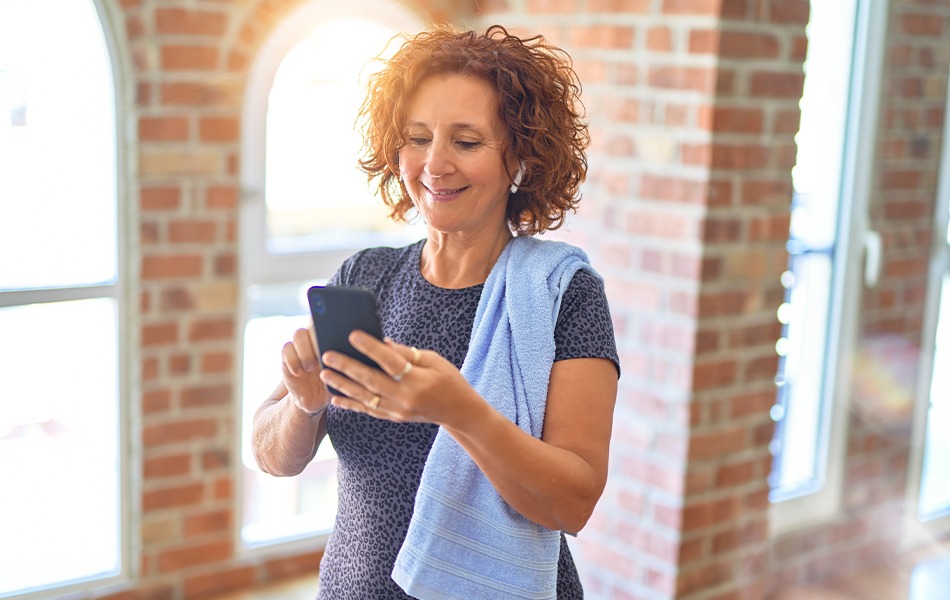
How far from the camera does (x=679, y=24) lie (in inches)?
76.1

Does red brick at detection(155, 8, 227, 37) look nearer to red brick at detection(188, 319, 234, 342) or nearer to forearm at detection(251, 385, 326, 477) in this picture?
red brick at detection(188, 319, 234, 342)

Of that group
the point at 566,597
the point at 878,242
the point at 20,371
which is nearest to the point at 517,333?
the point at 566,597

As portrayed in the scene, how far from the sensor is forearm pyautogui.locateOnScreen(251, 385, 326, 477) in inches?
46.8

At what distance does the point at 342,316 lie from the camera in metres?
0.99

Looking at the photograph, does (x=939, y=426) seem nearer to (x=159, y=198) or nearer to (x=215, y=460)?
(x=215, y=460)

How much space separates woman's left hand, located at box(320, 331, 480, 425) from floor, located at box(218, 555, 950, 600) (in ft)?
3.18

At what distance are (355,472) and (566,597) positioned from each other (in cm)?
29

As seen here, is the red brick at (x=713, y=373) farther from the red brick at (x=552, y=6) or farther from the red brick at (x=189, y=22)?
the red brick at (x=189, y=22)

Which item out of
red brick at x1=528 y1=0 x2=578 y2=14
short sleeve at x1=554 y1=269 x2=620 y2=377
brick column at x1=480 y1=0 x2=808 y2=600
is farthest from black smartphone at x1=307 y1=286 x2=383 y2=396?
red brick at x1=528 y1=0 x2=578 y2=14

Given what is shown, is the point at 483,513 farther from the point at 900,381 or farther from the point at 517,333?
the point at 900,381

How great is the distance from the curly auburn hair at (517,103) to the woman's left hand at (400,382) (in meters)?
0.31

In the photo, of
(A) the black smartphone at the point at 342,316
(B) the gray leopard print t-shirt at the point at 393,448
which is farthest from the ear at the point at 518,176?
(A) the black smartphone at the point at 342,316

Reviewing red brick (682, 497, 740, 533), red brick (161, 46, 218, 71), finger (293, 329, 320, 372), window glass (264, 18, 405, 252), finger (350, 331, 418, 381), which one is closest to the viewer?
finger (350, 331, 418, 381)

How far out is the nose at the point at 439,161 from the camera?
3.71ft
